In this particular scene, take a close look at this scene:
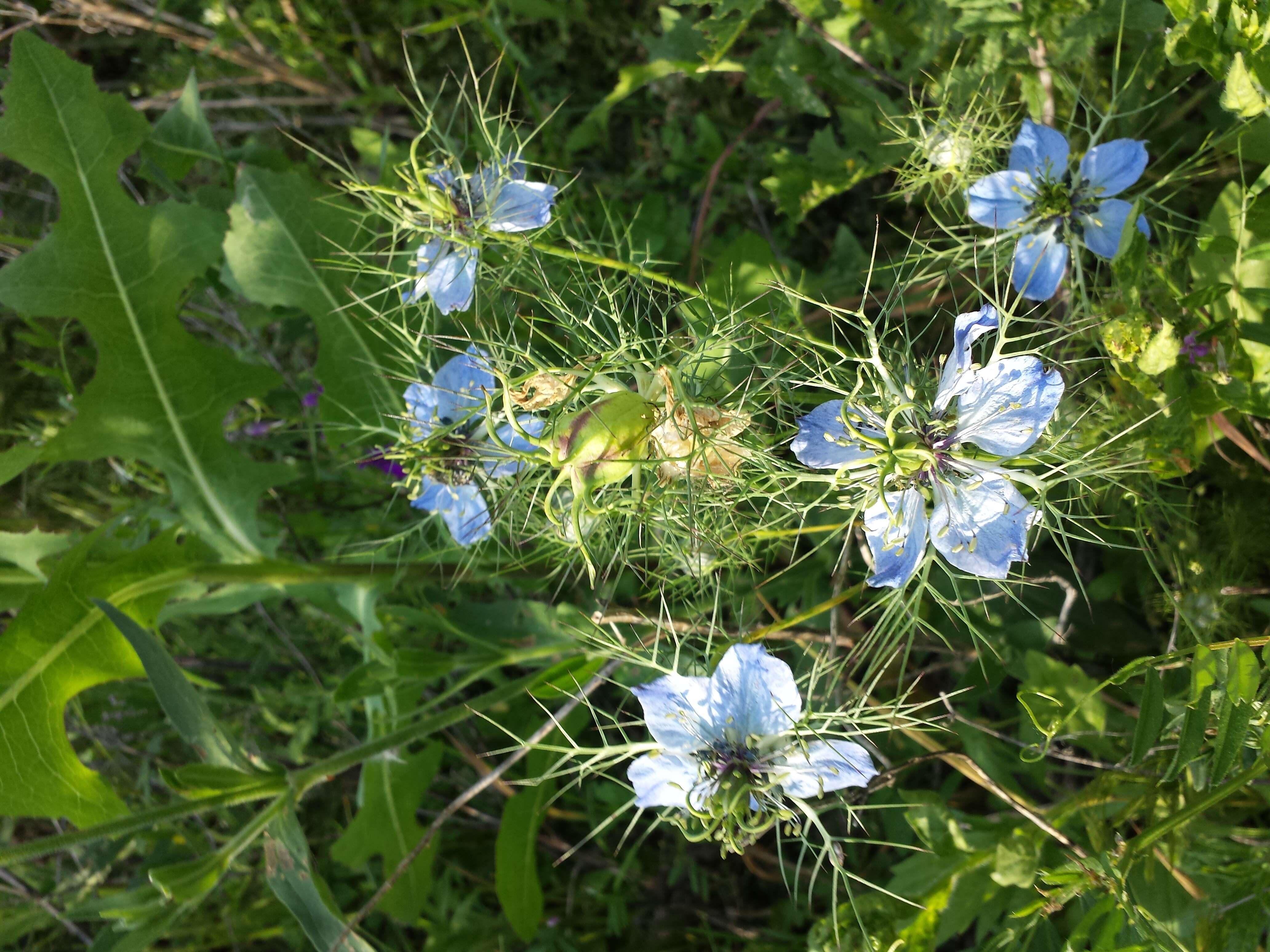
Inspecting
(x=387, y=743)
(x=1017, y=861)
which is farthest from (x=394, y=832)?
(x=1017, y=861)

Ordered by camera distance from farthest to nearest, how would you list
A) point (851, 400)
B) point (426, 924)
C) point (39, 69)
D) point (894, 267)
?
point (426, 924), point (39, 69), point (894, 267), point (851, 400)

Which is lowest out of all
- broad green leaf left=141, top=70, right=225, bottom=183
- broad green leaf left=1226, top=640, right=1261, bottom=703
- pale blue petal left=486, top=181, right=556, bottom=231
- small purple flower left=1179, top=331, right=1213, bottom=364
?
broad green leaf left=1226, top=640, right=1261, bottom=703

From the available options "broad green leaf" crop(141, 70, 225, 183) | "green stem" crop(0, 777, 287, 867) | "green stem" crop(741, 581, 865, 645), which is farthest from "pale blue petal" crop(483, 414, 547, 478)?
"broad green leaf" crop(141, 70, 225, 183)

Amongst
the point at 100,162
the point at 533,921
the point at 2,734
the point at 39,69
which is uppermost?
the point at 39,69

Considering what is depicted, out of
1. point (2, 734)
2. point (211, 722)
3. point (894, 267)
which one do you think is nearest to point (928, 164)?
point (894, 267)

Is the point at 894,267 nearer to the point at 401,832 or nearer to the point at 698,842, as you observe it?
the point at 698,842

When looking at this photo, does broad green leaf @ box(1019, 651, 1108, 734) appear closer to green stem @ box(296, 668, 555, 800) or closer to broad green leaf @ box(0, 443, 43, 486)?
green stem @ box(296, 668, 555, 800)
